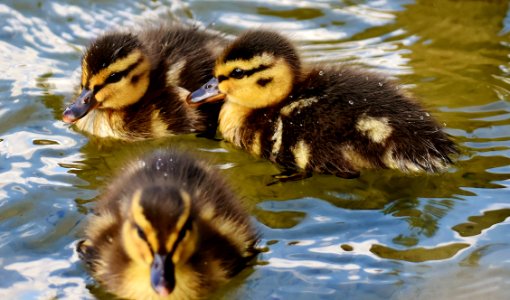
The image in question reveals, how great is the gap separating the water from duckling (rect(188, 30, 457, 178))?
0.10 m

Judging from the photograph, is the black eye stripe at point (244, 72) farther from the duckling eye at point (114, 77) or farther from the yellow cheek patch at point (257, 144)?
the duckling eye at point (114, 77)

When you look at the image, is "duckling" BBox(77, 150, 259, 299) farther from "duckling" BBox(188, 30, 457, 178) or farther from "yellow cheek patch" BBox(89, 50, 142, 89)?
"yellow cheek patch" BBox(89, 50, 142, 89)

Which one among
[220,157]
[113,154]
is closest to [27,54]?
[113,154]

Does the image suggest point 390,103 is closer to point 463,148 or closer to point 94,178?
point 463,148

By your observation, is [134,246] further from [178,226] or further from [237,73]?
[237,73]

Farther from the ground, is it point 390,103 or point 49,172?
point 390,103

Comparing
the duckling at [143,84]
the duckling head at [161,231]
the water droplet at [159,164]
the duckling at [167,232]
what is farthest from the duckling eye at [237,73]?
the duckling head at [161,231]

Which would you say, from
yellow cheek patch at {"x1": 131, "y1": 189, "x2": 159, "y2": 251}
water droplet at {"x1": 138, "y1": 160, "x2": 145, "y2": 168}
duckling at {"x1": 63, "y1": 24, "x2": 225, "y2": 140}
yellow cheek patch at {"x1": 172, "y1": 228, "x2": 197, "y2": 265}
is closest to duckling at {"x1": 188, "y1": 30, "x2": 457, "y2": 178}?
duckling at {"x1": 63, "y1": 24, "x2": 225, "y2": 140}

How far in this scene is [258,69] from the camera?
3.89 metres

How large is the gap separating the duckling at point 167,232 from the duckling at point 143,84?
88cm

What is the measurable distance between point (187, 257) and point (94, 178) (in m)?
1.12

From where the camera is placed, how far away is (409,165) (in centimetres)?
365

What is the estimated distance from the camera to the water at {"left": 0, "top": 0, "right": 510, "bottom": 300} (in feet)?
10.3

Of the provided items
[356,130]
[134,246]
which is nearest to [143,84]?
[356,130]
